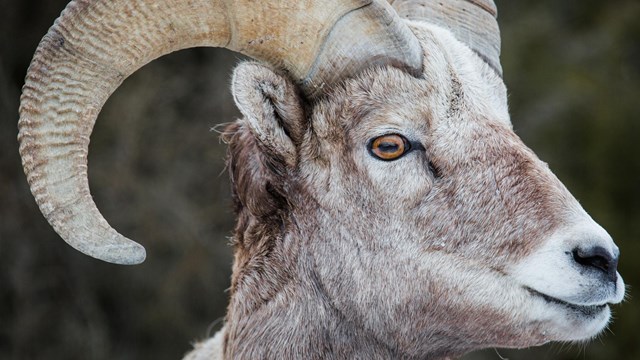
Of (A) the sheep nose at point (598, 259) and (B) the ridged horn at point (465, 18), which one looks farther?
(B) the ridged horn at point (465, 18)

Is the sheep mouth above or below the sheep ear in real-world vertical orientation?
below

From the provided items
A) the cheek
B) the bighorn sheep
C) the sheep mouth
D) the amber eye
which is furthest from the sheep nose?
the amber eye

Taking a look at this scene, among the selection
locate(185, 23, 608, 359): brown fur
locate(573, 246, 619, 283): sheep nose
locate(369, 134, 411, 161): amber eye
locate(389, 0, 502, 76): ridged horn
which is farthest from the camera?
locate(389, 0, 502, 76): ridged horn

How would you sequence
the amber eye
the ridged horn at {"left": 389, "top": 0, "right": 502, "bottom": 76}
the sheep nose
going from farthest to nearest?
the ridged horn at {"left": 389, "top": 0, "right": 502, "bottom": 76}
the amber eye
the sheep nose

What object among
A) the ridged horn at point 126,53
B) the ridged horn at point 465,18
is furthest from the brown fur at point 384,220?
the ridged horn at point 465,18

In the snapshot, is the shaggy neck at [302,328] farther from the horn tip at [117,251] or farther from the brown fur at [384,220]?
the horn tip at [117,251]

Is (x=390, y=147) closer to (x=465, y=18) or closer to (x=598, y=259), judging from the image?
(x=598, y=259)

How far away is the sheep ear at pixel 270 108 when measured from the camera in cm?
395

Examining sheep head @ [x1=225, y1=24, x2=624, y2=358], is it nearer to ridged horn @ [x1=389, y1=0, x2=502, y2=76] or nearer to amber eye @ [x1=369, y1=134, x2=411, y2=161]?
amber eye @ [x1=369, y1=134, x2=411, y2=161]

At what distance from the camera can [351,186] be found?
4.02 meters

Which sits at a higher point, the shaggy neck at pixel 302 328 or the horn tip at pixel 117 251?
the horn tip at pixel 117 251

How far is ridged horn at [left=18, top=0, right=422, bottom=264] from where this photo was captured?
12.2 ft

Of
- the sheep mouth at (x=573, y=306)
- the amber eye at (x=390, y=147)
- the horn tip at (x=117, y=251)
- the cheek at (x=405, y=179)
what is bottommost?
the sheep mouth at (x=573, y=306)

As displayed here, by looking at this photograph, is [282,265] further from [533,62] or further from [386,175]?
[533,62]
